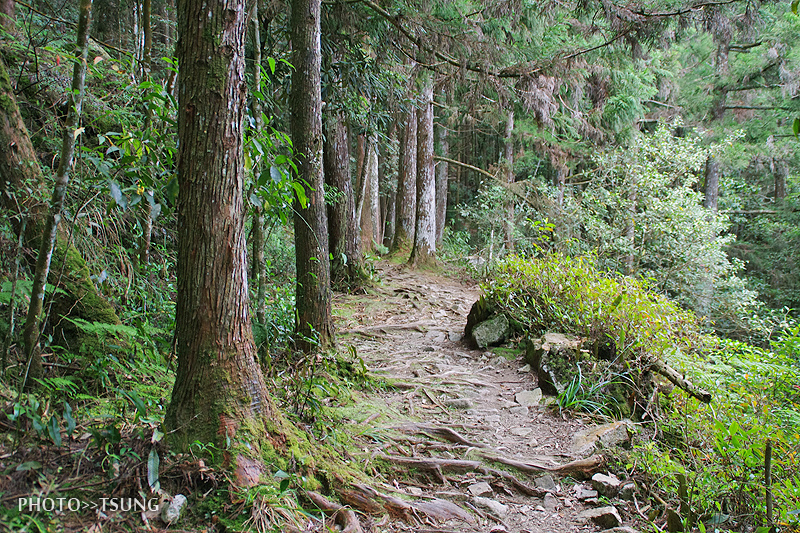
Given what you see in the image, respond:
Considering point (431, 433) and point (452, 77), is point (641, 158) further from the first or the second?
point (431, 433)

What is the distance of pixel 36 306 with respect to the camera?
2455 millimetres

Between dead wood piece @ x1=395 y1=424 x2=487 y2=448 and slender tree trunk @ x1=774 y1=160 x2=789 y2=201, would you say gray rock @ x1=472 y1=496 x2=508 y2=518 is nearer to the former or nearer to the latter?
dead wood piece @ x1=395 y1=424 x2=487 y2=448

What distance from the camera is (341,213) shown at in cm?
874

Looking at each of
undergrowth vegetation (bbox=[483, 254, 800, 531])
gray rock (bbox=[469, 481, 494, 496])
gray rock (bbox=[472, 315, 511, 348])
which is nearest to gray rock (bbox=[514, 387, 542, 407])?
undergrowth vegetation (bbox=[483, 254, 800, 531])

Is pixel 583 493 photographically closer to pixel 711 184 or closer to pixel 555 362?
pixel 555 362

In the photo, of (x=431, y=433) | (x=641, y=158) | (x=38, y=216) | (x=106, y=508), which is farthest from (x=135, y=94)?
(x=641, y=158)

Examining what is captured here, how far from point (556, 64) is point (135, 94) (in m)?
5.97

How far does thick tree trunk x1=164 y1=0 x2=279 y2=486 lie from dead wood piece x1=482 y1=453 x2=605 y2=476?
7.19 ft

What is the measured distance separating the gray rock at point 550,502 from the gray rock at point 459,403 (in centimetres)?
149

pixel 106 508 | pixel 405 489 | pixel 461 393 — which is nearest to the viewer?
pixel 106 508

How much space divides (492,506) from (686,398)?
8.35 feet

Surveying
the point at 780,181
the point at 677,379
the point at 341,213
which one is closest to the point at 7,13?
the point at 341,213

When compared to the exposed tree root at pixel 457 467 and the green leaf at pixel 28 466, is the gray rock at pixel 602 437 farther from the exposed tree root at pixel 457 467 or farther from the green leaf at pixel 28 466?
the green leaf at pixel 28 466

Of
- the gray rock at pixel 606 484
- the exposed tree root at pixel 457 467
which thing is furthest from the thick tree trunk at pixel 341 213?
the gray rock at pixel 606 484
